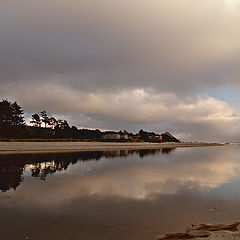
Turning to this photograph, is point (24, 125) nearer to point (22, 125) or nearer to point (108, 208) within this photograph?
point (22, 125)

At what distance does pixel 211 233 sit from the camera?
838cm

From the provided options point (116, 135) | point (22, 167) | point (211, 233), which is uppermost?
point (116, 135)

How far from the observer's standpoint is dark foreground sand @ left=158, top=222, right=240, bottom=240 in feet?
26.1

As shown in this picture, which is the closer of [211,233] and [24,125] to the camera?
[211,233]

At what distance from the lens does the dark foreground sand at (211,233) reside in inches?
313

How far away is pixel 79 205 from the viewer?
12258 mm

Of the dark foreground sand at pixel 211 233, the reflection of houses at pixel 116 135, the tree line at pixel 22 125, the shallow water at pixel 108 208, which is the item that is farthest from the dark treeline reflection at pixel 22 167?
the reflection of houses at pixel 116 135

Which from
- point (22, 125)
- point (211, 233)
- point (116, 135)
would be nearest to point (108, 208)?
point (211, 233)

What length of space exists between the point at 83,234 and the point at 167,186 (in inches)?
407

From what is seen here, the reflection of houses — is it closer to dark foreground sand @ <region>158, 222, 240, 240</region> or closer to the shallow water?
the shallow water

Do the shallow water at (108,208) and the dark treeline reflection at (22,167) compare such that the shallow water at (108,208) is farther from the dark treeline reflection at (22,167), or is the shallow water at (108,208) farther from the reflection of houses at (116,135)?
the reflection of houses at (116,135)

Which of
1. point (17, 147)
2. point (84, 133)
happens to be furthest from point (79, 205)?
point (84, 133)

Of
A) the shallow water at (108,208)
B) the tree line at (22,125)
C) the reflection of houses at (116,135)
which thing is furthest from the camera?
the reflection of houses at (116,135)

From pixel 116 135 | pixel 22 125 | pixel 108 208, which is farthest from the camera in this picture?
pixel 116 135
